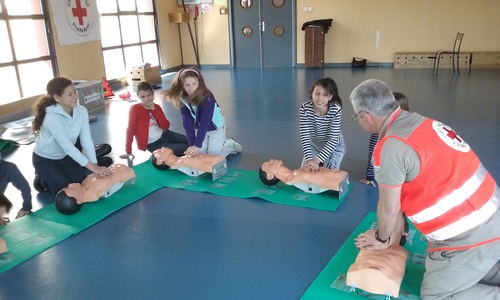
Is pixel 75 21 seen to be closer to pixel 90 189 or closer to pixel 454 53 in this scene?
pixel 90 189

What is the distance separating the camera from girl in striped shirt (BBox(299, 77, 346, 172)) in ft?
9.41

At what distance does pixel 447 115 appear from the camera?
485 cm

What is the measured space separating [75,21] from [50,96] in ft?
14.7

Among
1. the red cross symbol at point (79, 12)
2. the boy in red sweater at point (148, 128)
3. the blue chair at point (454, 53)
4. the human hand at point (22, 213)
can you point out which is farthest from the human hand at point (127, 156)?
the blue chair at point (454, 53)

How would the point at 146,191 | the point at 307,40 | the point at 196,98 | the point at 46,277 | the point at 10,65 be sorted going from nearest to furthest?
the point at 46,277
the point at 146,191
the point at 196,98
the point at 10,65
the point at 307,40

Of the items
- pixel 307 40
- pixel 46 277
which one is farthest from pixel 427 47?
pixel 46 277

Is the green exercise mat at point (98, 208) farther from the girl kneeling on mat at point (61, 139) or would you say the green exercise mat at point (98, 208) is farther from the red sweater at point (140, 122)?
the red sweater at point (140, 122)

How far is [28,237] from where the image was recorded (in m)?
2.48

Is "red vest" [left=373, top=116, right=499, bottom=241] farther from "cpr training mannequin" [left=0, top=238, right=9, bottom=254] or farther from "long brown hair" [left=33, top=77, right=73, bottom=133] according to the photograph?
"long brown hair" [left=33, top=77, right=73, bottom=133]

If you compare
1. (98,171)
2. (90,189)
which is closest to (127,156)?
(98,171)

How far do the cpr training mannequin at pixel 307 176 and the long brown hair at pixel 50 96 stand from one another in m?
1.51

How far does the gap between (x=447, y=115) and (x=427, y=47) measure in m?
4.70

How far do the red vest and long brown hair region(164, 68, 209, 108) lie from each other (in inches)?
77.4

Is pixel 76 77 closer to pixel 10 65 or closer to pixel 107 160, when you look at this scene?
pixel 10 65
